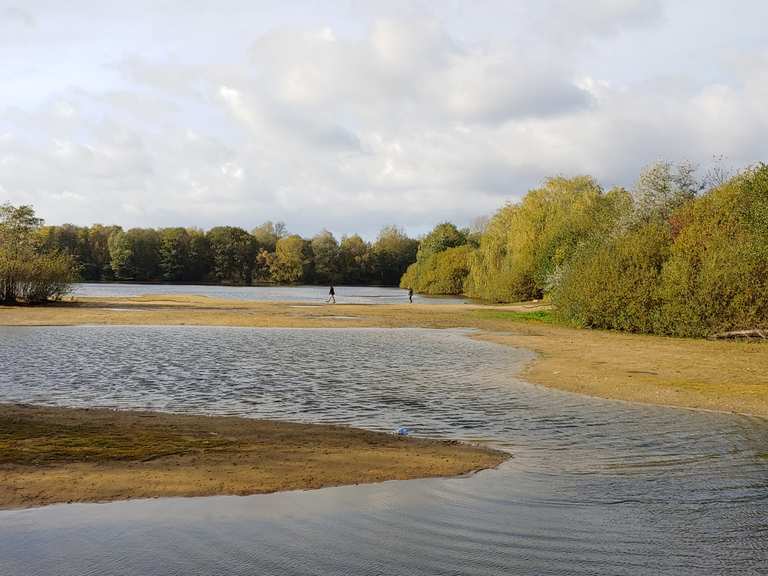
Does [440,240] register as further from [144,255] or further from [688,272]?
[688,272]

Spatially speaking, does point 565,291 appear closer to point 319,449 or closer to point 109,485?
point 319,449

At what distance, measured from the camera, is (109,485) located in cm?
807

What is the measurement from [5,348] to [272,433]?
17.0m

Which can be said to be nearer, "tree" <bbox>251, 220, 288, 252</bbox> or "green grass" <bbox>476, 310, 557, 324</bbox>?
"green grass" <bbox>476, 310, 557, 324</bbox>

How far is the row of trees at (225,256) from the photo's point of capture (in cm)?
14625

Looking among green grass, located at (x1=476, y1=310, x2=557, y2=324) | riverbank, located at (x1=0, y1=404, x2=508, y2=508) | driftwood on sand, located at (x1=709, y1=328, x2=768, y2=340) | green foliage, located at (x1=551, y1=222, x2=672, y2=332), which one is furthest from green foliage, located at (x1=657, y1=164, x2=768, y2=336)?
riverbank, located at (x1=0, y1=404, x2=508, y2=508)

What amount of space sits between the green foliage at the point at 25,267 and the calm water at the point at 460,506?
33.2 m

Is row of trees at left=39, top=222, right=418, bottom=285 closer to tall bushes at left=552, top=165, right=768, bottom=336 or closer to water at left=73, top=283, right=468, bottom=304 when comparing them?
water at left=73, top=283, right=468, bottom=304

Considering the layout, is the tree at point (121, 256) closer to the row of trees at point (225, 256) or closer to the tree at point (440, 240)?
the row of trees at point (225, 256)

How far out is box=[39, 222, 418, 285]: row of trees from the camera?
146250 mm

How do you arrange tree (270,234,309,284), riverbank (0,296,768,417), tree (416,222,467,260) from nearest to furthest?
riverbank (0,296,768,417) → tree (416,222,467,260) → tree (270,234,309,284)

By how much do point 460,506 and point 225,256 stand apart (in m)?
152

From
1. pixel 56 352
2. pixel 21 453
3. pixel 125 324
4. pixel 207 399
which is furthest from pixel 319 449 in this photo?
pixel 125 324

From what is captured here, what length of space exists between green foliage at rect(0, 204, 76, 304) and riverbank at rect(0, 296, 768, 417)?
185 centimetres
